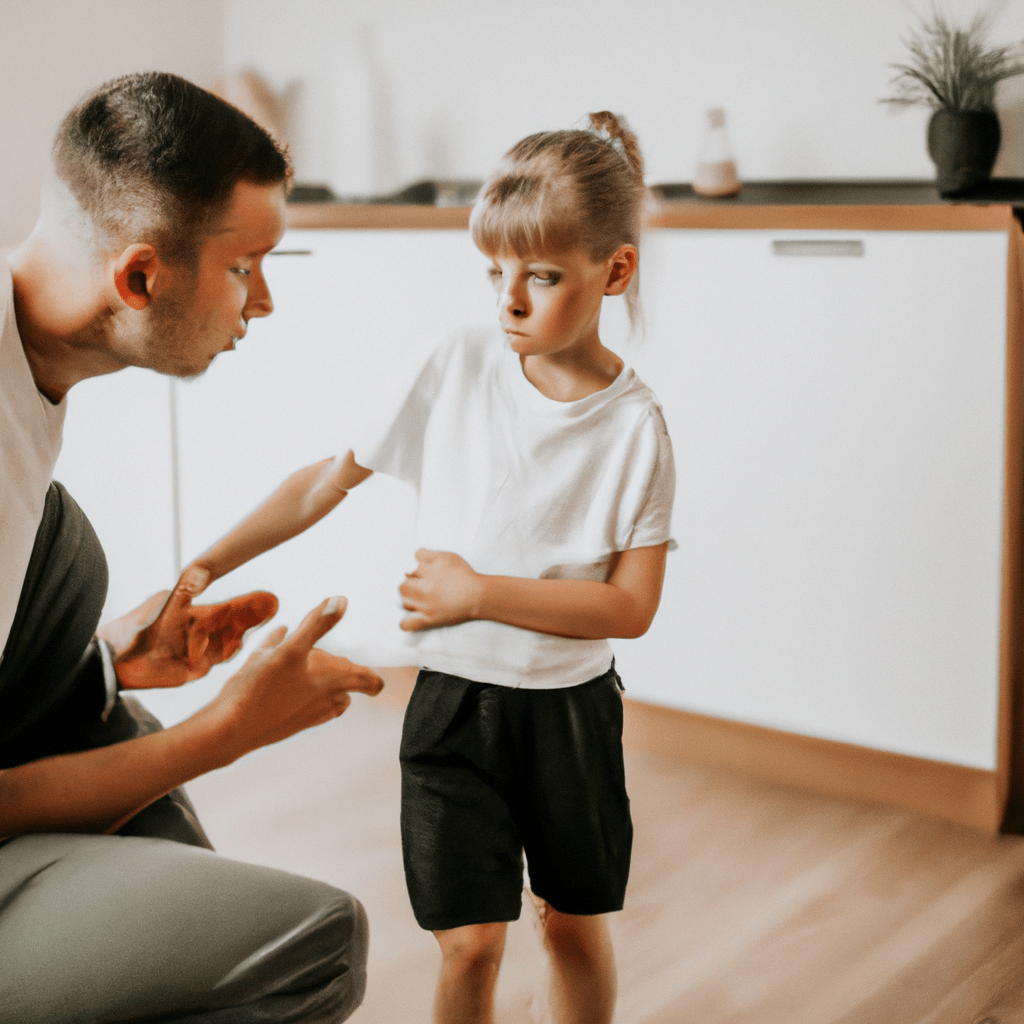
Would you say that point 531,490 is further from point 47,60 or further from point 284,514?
point 47,60

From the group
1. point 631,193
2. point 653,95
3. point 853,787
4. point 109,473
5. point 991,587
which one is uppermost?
point 653,95

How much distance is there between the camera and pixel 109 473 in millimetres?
1440

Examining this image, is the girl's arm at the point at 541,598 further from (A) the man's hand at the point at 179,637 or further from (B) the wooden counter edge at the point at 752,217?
(B) the wooden counter edge at the point at 752,217

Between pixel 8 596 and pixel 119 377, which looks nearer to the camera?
pixel 8 596

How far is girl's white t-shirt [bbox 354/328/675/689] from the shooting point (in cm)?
80

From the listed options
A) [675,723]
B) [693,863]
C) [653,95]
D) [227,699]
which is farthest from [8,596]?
[653,95]

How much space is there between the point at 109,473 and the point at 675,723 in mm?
771


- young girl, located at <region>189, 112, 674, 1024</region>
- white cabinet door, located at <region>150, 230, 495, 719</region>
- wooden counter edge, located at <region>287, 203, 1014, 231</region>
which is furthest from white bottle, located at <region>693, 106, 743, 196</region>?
young girl, located at <region>189, 112, 674, 1024</region>

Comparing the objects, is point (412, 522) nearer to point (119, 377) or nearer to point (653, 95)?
point (119, 377)

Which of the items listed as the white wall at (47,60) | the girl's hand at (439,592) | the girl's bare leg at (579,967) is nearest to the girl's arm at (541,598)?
the girl's hand at (439,592)

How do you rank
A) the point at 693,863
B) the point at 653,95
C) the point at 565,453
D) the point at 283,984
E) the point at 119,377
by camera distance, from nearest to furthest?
the point at 283,984, the point at 565,453, the point at 693,863, the point at 119,377, the point at 653,95

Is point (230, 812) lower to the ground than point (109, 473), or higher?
lower

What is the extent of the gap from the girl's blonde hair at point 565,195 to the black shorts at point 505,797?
30 cm

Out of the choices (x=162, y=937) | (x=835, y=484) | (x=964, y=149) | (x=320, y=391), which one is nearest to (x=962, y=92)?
(x=964, y=149)
